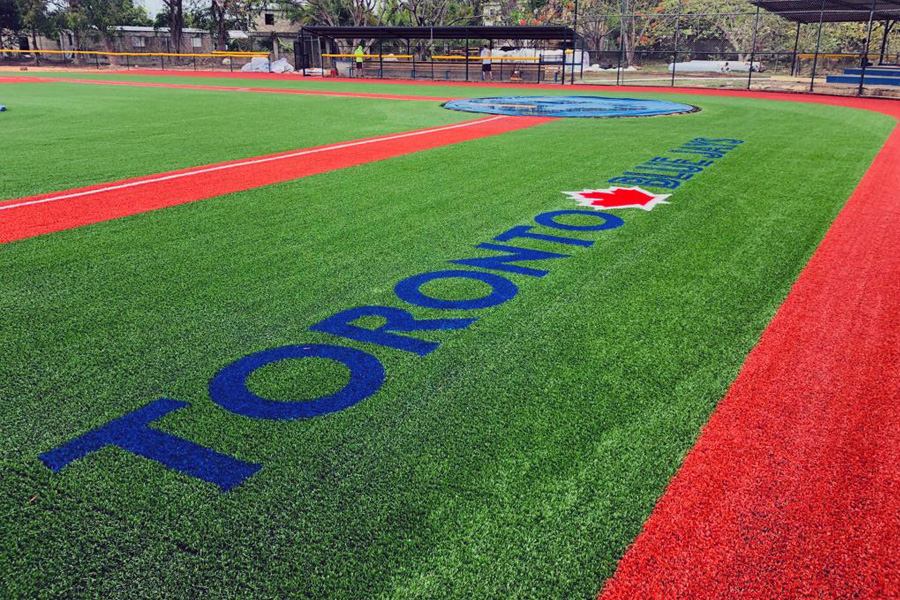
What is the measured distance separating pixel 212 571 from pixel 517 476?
1072 mm

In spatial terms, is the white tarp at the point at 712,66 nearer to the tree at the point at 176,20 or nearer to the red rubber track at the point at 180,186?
the red rubber track at the point at 180,186

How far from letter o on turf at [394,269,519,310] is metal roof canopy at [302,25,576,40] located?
25.9 metres

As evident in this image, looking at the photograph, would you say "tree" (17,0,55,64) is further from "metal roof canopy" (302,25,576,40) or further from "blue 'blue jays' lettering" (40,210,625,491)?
"blue 'blue jays' lettering" (40,210,625,491)

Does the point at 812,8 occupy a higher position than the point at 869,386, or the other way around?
the point at 812,8

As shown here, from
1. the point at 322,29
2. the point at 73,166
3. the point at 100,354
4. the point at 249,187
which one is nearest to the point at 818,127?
the point at 249,187

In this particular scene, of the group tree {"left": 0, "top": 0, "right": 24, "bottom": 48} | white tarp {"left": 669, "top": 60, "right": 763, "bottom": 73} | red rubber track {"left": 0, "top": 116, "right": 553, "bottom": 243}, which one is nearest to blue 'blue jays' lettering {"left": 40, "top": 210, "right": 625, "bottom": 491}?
red rubber track {"left": 0, "top": 116, "right": 553, "bottom": 243}

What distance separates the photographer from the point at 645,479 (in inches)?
99.1

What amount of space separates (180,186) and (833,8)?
2638cm

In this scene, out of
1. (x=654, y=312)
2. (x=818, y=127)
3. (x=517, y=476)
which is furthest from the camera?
(x=818, y=127)

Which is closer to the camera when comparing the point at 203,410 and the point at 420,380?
the point at 203,410

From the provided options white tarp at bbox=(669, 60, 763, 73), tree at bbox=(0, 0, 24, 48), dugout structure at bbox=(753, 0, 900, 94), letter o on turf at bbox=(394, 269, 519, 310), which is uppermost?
tree at bbox=(0, 0, 24, 48)

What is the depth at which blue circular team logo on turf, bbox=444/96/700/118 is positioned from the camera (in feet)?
54.8

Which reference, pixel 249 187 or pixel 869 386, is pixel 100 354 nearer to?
pixel 869 386

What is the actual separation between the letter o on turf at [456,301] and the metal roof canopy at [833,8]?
2473 centimetres
